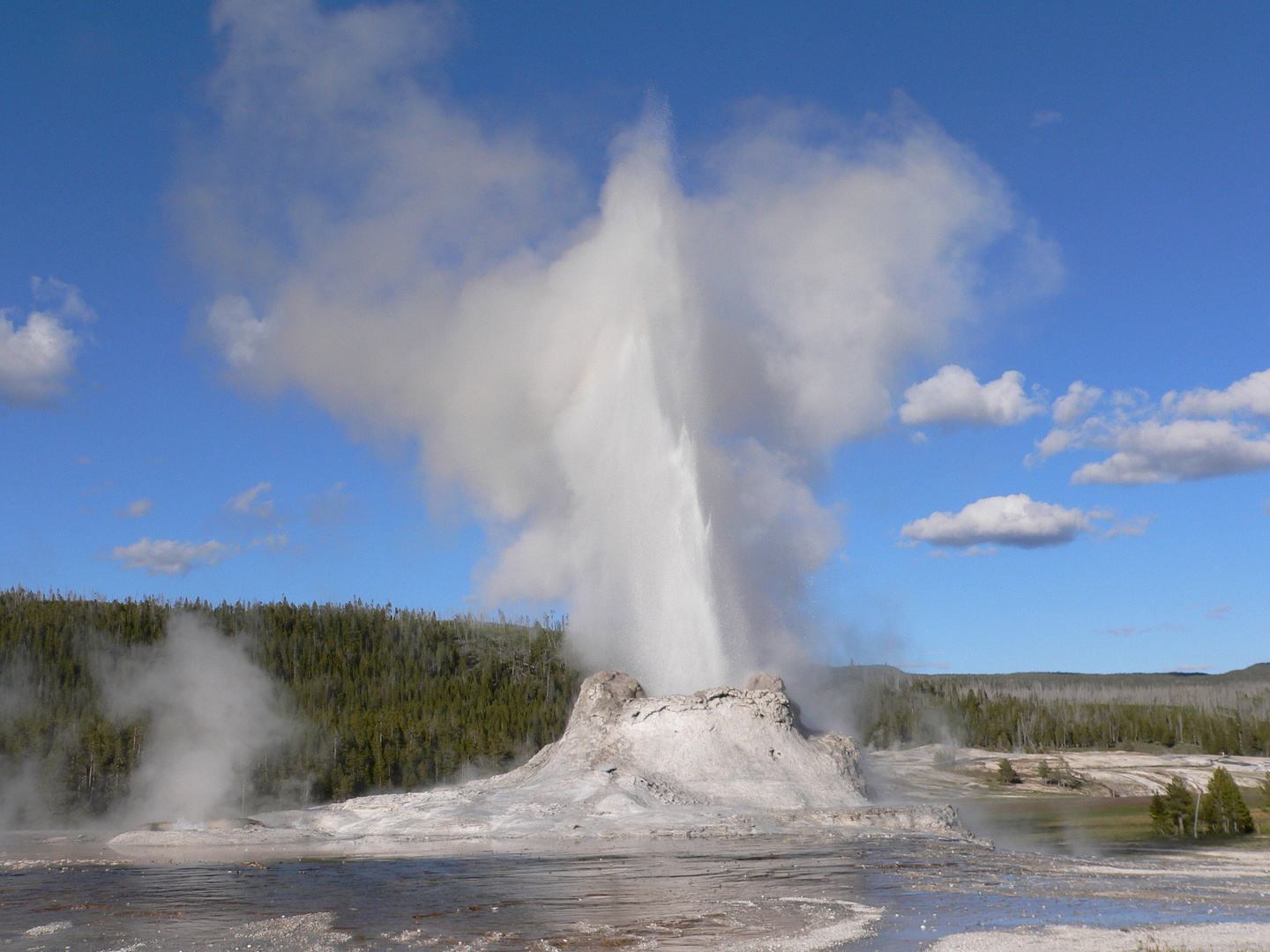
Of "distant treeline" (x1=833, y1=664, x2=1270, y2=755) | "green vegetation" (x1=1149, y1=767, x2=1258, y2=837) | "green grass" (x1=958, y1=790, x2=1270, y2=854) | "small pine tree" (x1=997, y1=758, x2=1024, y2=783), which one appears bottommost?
"green grass" (x1=958, y1=790, x2=1270, y2=854)

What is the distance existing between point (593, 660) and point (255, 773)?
1055 inches

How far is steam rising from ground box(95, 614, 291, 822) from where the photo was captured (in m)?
60.3

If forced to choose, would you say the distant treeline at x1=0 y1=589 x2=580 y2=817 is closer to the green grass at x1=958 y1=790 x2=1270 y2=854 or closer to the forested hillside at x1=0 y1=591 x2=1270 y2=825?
the forested hillside at x1=0 y1=591 x2=1270 y2=825

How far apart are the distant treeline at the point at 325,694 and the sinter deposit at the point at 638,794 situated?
3257cm

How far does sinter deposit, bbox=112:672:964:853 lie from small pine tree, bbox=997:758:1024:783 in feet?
153

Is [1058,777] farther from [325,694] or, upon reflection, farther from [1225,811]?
[325,694]

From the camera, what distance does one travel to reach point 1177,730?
11769cm

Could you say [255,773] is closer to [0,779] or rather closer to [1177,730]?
[0,779]

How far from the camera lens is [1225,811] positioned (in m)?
42.4

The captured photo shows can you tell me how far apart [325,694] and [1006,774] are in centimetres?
6214

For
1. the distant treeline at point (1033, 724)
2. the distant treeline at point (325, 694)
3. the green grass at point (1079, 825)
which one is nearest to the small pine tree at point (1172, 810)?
the green grass at point (1079, 825)

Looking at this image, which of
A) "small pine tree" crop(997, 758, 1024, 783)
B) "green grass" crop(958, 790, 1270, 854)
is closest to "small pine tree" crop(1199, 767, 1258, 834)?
"green grass" crop(958, 790, 1270, 854)

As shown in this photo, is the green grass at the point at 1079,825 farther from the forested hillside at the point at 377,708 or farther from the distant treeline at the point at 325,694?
the distant treeline at the point at 325,694

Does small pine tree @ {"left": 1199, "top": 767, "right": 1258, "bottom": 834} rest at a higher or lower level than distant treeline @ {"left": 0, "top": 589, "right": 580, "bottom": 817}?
lower
